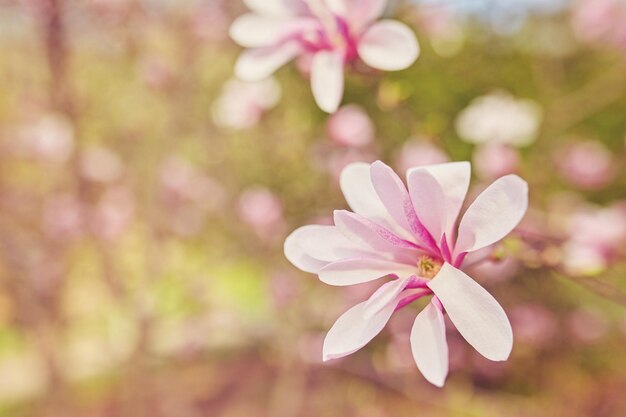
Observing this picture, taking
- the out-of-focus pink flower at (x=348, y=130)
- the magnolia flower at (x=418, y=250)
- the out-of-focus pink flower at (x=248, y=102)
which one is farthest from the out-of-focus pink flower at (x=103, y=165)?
the magnolia flower at (x=418, y=250)

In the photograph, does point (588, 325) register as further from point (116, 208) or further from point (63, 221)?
point (63, 221)

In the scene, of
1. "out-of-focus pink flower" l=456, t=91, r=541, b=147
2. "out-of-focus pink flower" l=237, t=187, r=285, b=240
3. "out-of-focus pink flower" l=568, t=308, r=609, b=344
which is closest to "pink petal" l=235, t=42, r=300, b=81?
"out-of-focus pink flower" l=456, t=91, r=541, b=147

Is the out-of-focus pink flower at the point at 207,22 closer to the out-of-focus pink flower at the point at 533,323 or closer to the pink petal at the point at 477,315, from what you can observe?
the out-of-focus pink flower at the point at 533,323

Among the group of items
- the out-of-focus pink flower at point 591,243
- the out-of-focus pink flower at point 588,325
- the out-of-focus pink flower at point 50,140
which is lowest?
the out-of-focus pink flower at point 588,325

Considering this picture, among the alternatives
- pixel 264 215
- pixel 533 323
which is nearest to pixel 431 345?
pixel 264 215

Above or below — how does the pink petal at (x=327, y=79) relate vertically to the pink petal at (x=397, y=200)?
above

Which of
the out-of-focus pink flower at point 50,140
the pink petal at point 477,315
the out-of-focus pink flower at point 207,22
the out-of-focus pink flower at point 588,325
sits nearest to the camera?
the pink petal at point 477,315
